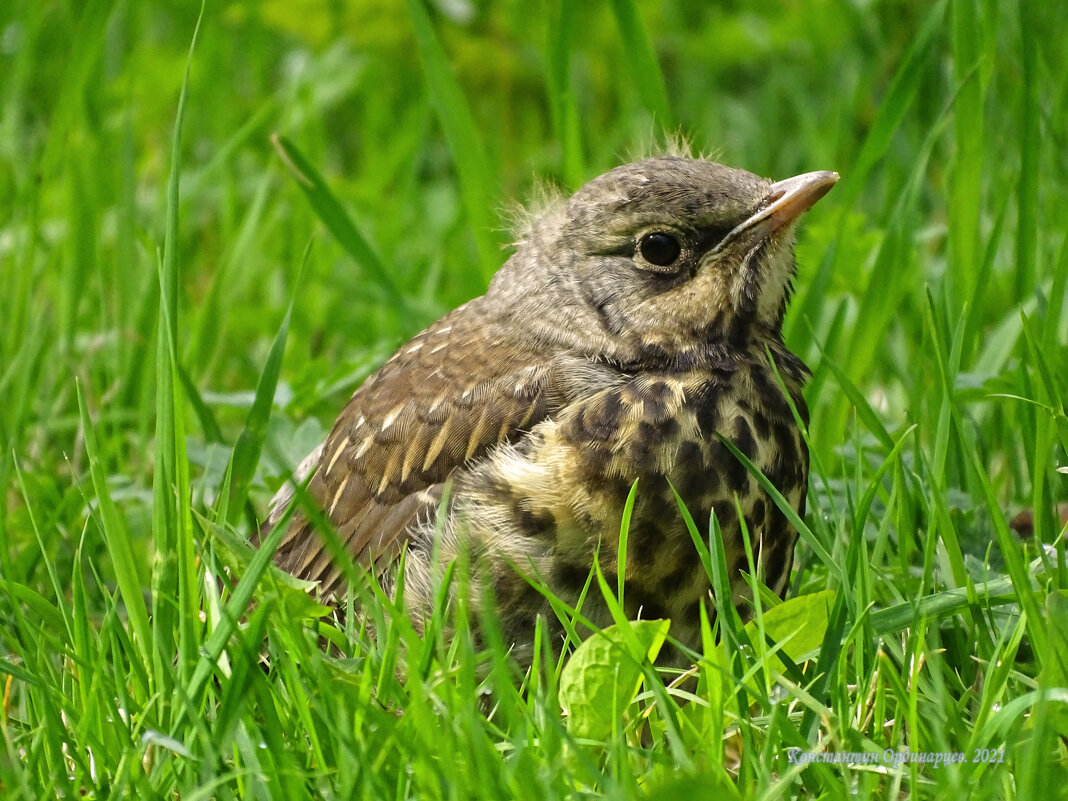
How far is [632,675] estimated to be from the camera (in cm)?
238

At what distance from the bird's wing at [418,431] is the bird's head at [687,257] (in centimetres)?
17

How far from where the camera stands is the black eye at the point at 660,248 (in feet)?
10.6

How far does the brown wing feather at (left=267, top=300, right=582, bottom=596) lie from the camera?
3.12 m

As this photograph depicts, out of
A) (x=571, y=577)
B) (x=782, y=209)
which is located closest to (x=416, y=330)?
(x=782, y=209)

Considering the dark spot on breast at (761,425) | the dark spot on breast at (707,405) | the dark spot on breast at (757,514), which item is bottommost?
the dark spot on breast at (757,514)

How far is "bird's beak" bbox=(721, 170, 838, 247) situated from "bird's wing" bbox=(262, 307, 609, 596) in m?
0.47

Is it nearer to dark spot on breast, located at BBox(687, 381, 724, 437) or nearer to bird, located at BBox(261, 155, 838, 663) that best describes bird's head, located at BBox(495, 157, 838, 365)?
bird, located at BBox(261, 155, 838, 663)

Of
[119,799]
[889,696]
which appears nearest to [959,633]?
[889,696]

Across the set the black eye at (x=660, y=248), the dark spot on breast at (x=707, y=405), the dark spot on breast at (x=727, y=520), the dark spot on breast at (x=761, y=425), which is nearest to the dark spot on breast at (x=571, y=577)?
the dark spot on breast at (x=727, y=520)

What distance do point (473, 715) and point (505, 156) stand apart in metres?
4.69

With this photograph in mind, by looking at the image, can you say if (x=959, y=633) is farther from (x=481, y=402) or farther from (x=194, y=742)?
(x=194, y=742)

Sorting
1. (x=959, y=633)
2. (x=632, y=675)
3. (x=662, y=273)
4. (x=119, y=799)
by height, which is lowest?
(x=959, y=633)

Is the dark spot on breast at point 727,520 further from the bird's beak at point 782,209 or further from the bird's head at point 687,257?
the bird's beak at point 782,209

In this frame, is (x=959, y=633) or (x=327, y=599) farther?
(x=327, y=599)
